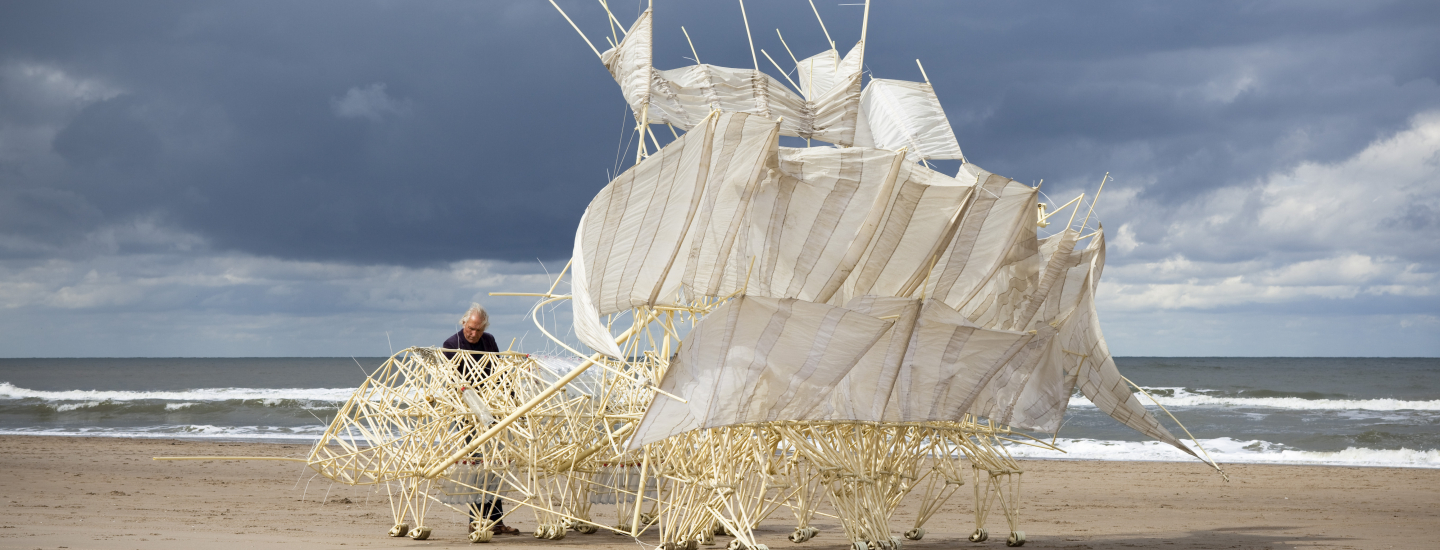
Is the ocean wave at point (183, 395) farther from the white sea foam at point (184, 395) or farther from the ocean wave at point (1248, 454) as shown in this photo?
the ocean wave at point (1248, 454)

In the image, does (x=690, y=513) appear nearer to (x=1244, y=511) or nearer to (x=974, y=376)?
(x=974, y=376)

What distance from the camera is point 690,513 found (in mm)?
6133

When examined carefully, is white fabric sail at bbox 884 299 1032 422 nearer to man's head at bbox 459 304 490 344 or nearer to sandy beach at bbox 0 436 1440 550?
sandy beach at bbox 0 436 1440 550

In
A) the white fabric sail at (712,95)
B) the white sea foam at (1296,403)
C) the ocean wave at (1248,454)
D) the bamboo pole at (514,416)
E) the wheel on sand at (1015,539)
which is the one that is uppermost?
the white fabric sail at (712,95)

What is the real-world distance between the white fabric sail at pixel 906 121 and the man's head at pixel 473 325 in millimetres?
3565

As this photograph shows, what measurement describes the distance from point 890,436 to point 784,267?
5.95 ft

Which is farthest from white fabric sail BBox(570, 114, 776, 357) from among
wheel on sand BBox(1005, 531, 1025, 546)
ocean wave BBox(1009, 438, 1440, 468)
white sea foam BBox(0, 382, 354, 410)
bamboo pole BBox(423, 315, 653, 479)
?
white sea foam BBox(0, 382, 354, 410)

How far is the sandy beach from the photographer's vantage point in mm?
7793

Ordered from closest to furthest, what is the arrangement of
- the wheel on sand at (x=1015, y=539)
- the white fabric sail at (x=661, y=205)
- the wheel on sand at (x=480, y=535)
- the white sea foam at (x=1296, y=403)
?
the white fabric sail at (x=661, y=205) < the wheel on sand at (x=480, y=535) < the wheel on sand at (x=1015, y=539) < the white sea foam at (x=1296, y=403)

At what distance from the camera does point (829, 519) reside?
9.91 meters

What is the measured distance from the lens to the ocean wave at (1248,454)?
1670 cm

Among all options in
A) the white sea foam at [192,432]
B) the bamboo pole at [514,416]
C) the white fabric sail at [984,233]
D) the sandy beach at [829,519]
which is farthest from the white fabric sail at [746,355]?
the white sea foam at [192,432]

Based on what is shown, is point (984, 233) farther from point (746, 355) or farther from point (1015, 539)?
point (1015, 539)

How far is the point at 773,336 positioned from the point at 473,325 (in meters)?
3.45
